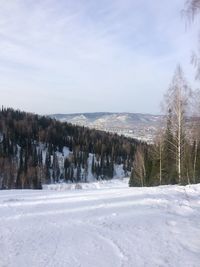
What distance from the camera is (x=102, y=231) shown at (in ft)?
28.2

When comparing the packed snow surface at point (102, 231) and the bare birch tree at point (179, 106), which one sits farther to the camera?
the bare birch tree at point (179, 106)

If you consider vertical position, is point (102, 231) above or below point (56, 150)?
above

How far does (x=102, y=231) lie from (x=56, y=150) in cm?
12134

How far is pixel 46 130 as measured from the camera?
134 metres

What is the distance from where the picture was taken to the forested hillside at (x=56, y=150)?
10538 centimetres

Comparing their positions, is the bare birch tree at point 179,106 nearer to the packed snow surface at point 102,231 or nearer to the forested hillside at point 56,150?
the packed snow surface at point 102,231

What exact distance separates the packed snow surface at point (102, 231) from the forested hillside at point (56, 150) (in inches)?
3115

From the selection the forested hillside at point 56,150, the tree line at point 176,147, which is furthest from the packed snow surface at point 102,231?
the forested hillside at point 56,150

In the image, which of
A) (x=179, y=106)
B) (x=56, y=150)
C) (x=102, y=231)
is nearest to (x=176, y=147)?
(x=179, y=106)

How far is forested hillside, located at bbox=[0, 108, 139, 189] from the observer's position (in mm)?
105375

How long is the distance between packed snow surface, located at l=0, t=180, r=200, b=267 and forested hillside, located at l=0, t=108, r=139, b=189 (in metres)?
79.1

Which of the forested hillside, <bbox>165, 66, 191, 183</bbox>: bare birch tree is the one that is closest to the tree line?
<bbox>165, 66, 191, 183</bbox>: bare birch tree

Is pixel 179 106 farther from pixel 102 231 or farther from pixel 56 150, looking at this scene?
pixel 56 150

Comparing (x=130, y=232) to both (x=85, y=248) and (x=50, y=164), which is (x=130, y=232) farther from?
(x=50, y=164)
